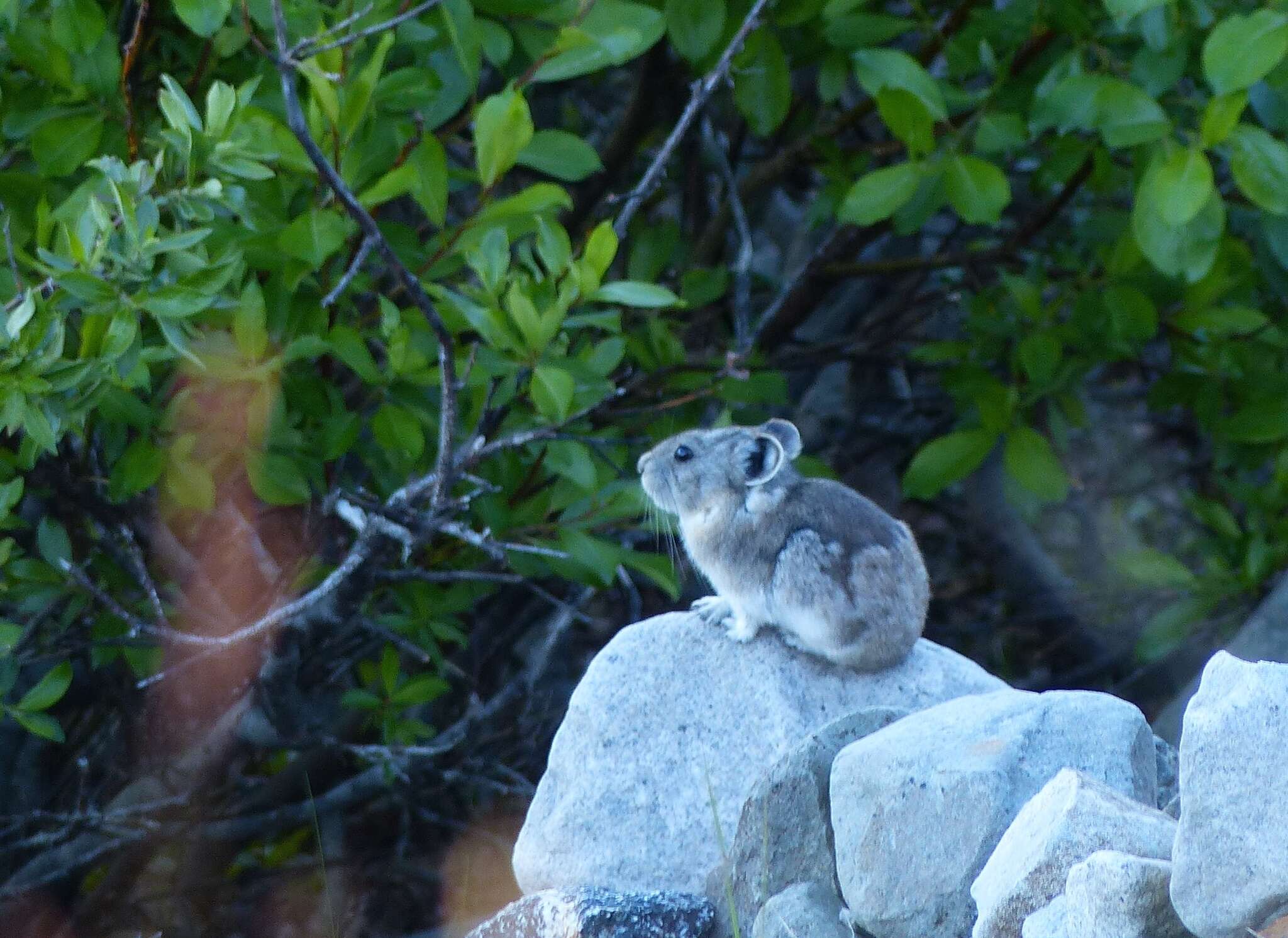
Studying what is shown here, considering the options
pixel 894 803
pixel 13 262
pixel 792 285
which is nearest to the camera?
pixel 894 803

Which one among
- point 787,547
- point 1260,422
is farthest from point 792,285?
point 787,547

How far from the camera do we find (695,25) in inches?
218

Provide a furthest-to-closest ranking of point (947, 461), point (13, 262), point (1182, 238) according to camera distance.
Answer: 1. point (947, 461)
2. point (1182, 238)
3. point (13, 262)

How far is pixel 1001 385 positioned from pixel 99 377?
390 cm

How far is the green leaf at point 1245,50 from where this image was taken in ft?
16.2

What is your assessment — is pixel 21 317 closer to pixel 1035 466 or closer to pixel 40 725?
pixel 40 725

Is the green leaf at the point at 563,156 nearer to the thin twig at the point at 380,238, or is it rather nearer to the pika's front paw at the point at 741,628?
the thin twig at the point at 380,238

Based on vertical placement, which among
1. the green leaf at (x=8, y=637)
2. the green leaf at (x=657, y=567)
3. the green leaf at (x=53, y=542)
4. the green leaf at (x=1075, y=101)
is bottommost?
the green leaf at (x=657, y=567)

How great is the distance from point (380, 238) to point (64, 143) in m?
1.46

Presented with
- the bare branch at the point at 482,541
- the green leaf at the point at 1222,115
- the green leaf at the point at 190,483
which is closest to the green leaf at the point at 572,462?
the bare branch at the point at 482,541

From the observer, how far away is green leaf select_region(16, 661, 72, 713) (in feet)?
16.5

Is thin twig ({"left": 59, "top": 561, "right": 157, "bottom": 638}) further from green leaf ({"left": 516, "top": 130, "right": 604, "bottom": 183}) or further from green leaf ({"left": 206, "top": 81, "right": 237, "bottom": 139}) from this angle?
green leaf ({"left": 516, "top": 130, "right": 604, "bottom": 183})

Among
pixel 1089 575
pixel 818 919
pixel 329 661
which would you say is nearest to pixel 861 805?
pixel 818 919

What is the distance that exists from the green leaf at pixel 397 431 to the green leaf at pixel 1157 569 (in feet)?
12.2
